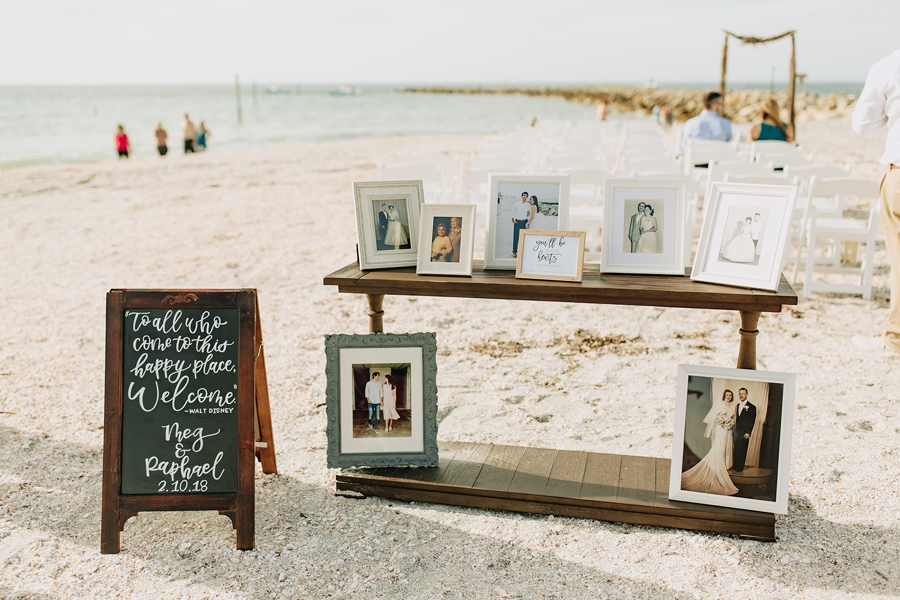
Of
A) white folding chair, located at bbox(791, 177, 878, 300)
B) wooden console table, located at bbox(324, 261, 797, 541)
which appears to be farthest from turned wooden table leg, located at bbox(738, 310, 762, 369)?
white folding chair, located at bbox(791, 177, 878, 300)

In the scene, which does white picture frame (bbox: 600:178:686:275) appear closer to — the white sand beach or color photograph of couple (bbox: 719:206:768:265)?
color photograph of couple (bbox: 719:206:768:265)

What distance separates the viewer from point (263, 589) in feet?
7.89

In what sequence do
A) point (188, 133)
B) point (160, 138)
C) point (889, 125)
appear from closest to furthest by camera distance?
point (889, 125), point (160, 138), point (188, 133)

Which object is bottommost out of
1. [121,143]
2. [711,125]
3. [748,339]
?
[748,339]

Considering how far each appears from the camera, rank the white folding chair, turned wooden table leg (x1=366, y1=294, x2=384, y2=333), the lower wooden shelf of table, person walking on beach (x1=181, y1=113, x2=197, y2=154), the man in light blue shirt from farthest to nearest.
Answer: person walking on beach (x1=181, y1=113, x2=197, y2=154) → the man in light blue shirt → the white folding chair → turned wooden table leg (x1=366, y1=294, x2=384, y2=333) → the lower wooden shelf of table

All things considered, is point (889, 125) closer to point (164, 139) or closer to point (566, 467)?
point (566, 467)

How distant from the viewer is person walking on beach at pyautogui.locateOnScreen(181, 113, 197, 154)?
65.8ft

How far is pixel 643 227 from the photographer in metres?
2.74

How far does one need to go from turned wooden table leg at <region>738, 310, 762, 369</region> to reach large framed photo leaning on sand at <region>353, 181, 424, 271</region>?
4.24 feet

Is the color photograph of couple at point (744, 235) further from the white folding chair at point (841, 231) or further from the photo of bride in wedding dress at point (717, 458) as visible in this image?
the white folding chair at point (841, 231)

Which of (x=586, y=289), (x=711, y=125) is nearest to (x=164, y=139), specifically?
(x=711, y=125)

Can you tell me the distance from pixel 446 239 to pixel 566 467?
3.63ft

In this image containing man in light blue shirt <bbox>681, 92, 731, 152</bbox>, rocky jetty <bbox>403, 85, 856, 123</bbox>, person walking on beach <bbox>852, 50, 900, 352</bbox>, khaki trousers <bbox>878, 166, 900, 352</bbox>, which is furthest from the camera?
rocky jetty <bbox>403, 85, 856, 123</bbox>

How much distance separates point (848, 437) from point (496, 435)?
1644mm
